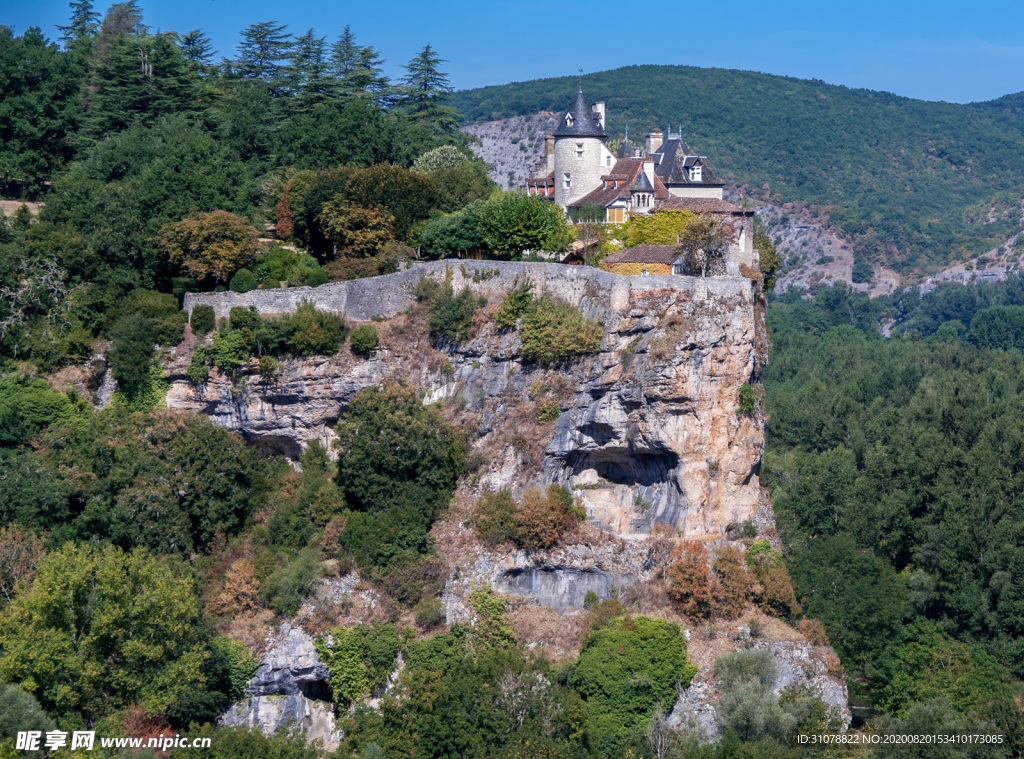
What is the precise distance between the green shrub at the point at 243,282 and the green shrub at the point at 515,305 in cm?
1191

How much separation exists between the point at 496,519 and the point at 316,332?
10.9 metres

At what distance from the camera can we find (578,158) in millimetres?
52969

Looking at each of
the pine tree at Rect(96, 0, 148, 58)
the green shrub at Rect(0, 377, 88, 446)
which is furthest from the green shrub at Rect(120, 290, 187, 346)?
the pine tree at Rect(96, 0, 148, 58)

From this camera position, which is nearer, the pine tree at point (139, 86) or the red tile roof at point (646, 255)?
the red tile roof at point (646, 255)

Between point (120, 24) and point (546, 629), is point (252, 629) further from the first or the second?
point (120, 24)

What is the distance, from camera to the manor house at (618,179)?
49.2 metres

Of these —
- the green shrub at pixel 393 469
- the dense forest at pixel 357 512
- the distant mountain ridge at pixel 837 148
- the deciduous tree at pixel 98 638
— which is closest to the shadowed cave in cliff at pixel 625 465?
the dense forest at pixel 357 512

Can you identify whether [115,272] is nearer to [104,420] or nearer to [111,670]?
[104,420]

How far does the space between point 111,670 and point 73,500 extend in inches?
412

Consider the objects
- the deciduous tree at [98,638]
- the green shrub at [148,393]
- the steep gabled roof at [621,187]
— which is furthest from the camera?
the steep gabled roof at [621,187]

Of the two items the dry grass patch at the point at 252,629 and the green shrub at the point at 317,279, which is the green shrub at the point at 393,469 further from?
the green shrub at the point at 317,279

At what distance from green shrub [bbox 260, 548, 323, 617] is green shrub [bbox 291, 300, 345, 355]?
929cm

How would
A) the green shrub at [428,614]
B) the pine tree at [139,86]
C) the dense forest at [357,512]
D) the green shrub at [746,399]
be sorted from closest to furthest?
the dense forest at [357,512] → the green shrub at [428,614] → the green shrub at [746,399] → the pine tree at [139,86]

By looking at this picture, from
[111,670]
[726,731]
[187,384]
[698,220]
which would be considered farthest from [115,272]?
[726,731]
